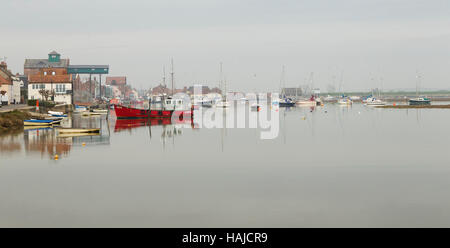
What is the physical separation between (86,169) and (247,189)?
37.2 feet

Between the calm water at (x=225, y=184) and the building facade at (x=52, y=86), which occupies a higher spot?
the building facade at (x=52, y=86)

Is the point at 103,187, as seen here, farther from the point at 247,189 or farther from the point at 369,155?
the point at 369,155

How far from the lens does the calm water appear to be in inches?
737

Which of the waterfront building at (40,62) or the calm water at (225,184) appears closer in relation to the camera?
the calm water at (225,184)

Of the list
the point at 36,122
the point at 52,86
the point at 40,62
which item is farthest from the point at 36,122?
the point at 40,62

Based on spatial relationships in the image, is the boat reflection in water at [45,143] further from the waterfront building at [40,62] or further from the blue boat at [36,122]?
the waterfront building at [40,62]

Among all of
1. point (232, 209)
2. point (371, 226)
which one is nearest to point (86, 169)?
point (232, 209)

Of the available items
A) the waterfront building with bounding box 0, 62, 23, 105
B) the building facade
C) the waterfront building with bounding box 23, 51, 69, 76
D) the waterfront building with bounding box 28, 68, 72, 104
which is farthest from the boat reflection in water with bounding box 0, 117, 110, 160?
the waterfront building with bounding box 23, 51, 69, 76

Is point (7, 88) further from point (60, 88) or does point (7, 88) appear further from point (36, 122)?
point (36, 122)

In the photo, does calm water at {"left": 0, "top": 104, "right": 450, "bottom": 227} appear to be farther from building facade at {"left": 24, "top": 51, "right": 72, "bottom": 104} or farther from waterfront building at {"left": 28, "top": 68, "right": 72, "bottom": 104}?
waterfront building at {"left": 28, "top": 68, "right": 72, "bottom": 104}

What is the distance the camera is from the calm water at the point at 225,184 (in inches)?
737

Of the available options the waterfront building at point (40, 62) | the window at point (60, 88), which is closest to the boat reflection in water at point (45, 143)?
the window at point (60, 88)

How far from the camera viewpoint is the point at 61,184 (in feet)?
83.8

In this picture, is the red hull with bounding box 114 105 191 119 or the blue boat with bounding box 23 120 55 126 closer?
the blue boat with bounding box 23 120 55 126
